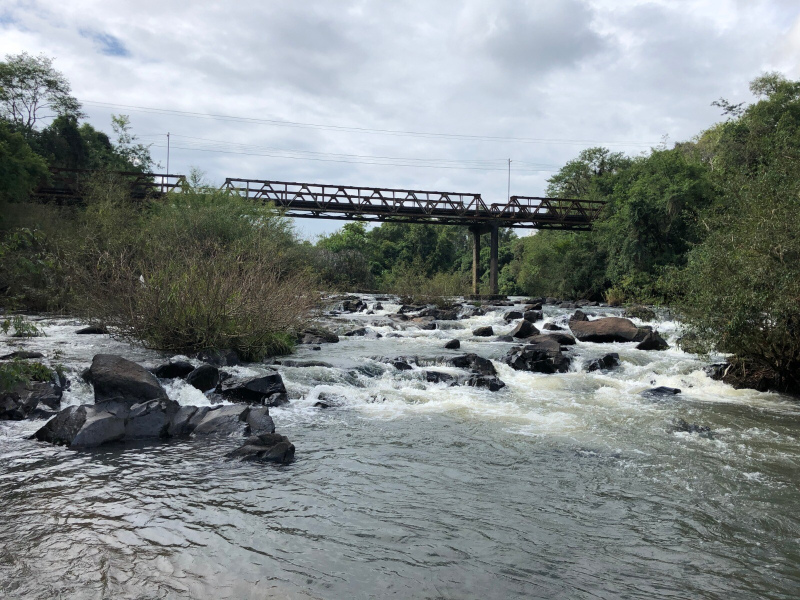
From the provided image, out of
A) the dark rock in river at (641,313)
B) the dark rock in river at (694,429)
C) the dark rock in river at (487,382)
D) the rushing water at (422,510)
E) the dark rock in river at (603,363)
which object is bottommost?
the rushing water at (422,510)

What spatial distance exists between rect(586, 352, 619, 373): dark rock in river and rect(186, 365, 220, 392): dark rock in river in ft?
30.1

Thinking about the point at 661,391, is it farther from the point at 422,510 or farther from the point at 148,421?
the point at 148,421

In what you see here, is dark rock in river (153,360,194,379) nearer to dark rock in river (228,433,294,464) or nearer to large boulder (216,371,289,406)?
large boulder (216,371,289,406)

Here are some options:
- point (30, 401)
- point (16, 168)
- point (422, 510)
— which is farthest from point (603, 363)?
point (16, 168)

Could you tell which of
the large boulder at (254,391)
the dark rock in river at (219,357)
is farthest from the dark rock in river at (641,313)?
the large boulder at (254,391)

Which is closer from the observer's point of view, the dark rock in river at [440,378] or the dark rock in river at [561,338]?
the dark rock in river at [440,378]

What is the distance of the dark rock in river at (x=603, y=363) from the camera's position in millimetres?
15102

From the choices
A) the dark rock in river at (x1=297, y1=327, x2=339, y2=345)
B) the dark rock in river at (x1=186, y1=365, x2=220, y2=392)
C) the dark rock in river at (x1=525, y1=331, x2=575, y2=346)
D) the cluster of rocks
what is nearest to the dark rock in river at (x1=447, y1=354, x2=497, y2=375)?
the dark rock in river at (x1=525, y1=331, x2=575, y2=346)

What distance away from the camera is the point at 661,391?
1262 cm

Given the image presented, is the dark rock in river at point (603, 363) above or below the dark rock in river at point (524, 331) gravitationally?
below

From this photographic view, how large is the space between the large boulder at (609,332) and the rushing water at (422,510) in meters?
8.89

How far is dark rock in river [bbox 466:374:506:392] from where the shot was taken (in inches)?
496

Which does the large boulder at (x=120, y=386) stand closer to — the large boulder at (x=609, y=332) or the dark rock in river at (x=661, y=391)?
the dark rock in river at (x=661, y=391)

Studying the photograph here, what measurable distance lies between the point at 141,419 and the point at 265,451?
7.15ft
